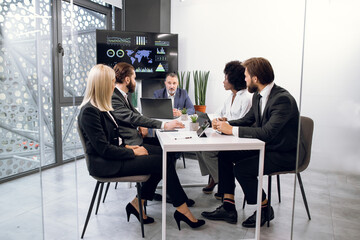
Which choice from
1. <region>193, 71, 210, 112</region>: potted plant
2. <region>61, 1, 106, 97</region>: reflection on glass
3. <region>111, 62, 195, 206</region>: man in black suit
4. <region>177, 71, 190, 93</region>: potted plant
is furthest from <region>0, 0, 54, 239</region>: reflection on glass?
<region>177, 71, 190, 93</region>: potted plant

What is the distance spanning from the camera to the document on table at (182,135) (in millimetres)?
2207

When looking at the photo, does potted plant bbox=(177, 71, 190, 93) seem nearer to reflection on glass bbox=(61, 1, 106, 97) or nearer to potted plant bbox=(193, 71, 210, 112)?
potted plant bbox=(193, 71, 210, 112)

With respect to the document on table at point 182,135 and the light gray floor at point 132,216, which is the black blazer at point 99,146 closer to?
the light gray floor at point 132,216

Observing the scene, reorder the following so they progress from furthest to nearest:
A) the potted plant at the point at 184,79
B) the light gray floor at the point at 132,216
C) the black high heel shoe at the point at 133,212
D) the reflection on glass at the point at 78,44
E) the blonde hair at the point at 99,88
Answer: the potted plant at the point at 184,79 < the reflection on glass at the point at 78,44 < the black high heel shoe at the point at 133,212 < the blonde hair at the point at 99,88 < the light gray floor at the point at 132,216

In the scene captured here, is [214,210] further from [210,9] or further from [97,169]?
[210,9]

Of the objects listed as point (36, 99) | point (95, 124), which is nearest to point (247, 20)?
point (95, 124)

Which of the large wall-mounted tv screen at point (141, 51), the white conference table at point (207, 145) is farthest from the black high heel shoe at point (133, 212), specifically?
the large wall-mounted tv screen at point (141, 51)

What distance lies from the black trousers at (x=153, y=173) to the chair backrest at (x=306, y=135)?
97 cm

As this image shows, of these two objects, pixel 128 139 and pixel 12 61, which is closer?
pixel 12 61

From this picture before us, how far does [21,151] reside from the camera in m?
1.52

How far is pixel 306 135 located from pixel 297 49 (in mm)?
3160

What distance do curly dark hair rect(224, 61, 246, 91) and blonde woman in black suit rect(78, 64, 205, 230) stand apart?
1261mm

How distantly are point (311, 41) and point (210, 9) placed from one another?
3.75 metres

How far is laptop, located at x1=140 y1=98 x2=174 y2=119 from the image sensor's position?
3006 mm
